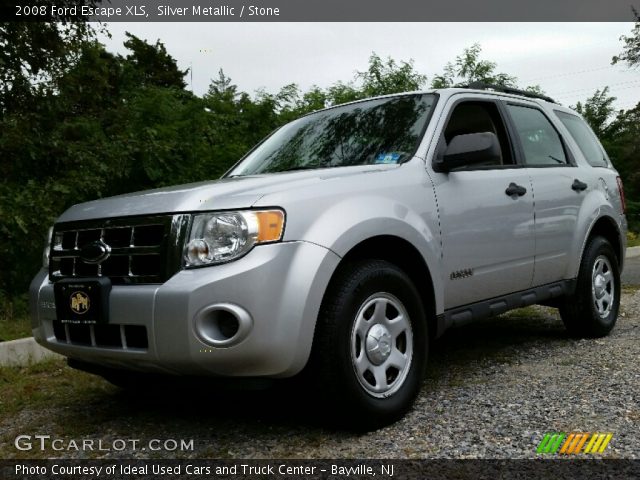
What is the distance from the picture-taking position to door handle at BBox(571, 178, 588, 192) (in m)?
4.66

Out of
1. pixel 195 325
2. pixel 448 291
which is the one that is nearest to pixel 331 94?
pixel 448 291

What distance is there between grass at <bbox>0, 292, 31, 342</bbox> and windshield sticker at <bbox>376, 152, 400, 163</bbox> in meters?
3.48

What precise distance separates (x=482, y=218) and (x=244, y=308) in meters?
1.77

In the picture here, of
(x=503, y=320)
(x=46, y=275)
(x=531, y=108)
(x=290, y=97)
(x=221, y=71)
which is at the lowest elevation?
(x=503, y=320)

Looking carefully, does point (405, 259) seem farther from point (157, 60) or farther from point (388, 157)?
point (157, 60)

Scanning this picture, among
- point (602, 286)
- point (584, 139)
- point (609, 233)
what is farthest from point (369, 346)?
point (584, 139)

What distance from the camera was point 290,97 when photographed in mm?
10234

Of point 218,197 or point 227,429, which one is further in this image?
point 227,429

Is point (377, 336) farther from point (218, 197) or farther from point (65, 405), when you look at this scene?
point (65, 405)

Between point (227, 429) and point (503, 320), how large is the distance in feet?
12.0

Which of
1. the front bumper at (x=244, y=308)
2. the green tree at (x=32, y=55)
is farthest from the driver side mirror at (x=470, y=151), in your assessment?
the green tree at (x=32, y=55)

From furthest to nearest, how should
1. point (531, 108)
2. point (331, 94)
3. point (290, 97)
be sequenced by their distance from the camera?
point (331, 94) < point (290, 97) < point (531, 108)

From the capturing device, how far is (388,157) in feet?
11.8

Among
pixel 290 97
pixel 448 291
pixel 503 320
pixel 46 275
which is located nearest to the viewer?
pixel 46 275
